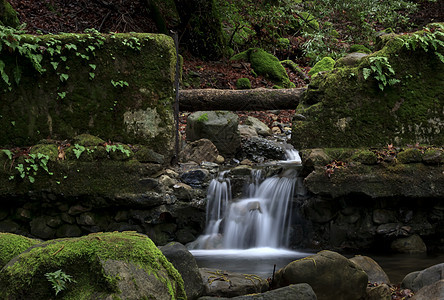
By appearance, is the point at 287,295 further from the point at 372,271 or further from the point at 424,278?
the point at 372,271

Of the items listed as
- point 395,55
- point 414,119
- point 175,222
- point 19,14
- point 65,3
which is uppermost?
point 65,3

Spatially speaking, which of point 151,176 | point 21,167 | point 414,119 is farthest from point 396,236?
point 21,167

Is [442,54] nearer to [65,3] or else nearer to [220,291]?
[220,291]

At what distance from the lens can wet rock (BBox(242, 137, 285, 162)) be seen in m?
10.9

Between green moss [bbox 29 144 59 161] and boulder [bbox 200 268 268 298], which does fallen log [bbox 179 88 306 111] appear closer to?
green moss [bbox 29 144 59 161]

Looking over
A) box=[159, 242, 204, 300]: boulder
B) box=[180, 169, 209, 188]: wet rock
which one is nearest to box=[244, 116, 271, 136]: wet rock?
box=[180, 169, 209, 188]: wet rock

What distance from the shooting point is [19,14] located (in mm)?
15609

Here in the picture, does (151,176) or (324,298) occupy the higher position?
(151,176)

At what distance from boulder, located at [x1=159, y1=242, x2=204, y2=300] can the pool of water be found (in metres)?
2.09

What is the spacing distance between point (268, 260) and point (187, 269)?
3.12m

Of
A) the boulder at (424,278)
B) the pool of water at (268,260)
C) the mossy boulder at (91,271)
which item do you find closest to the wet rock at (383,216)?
the pool of water at (268,260)

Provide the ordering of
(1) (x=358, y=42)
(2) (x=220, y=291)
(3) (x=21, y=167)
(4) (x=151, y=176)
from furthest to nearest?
(1) (x=358, y=42), (4) (x=151, y=176), (3) (x=21, y=167), (2) (x=220, y=291)

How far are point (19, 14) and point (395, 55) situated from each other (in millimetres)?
13269

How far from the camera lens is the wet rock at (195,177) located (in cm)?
812
